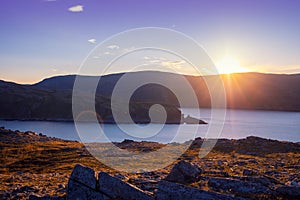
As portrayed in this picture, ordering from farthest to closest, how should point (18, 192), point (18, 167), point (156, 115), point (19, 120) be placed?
1. point (156, 115)
2. point (19, 120)
3. point (18, 167)
4. point (18, 192)

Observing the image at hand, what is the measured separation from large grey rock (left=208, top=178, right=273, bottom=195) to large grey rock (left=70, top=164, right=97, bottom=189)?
5.69 meters

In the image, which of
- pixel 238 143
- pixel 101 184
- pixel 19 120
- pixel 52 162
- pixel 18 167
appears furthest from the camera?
pixel 19 120

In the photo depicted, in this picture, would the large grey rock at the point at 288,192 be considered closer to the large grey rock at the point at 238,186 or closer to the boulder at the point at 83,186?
the large grey rock at the point at 238,186

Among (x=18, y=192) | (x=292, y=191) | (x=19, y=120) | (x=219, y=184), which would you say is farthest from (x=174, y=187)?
(x=19, y=120)

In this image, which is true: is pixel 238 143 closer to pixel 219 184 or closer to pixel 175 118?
pixel 219 184

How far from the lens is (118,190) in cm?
1447

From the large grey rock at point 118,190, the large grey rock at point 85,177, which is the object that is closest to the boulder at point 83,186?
the large grey rock at point 85,177

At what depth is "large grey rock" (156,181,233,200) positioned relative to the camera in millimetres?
13413

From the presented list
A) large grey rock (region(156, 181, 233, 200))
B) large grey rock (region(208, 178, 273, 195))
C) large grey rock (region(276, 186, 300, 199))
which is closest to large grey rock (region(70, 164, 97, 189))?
large grey rock (region(156, 181, 233, 200))

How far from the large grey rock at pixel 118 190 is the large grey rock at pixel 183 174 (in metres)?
1.86

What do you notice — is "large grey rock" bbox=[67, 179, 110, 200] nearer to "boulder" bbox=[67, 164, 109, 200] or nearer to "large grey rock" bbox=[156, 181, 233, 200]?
"boulder" bbox=[67, 164, 109, 200]

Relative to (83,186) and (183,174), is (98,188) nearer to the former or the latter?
(83,186)

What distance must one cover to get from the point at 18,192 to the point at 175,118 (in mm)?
171082

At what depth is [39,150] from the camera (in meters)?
40.9
